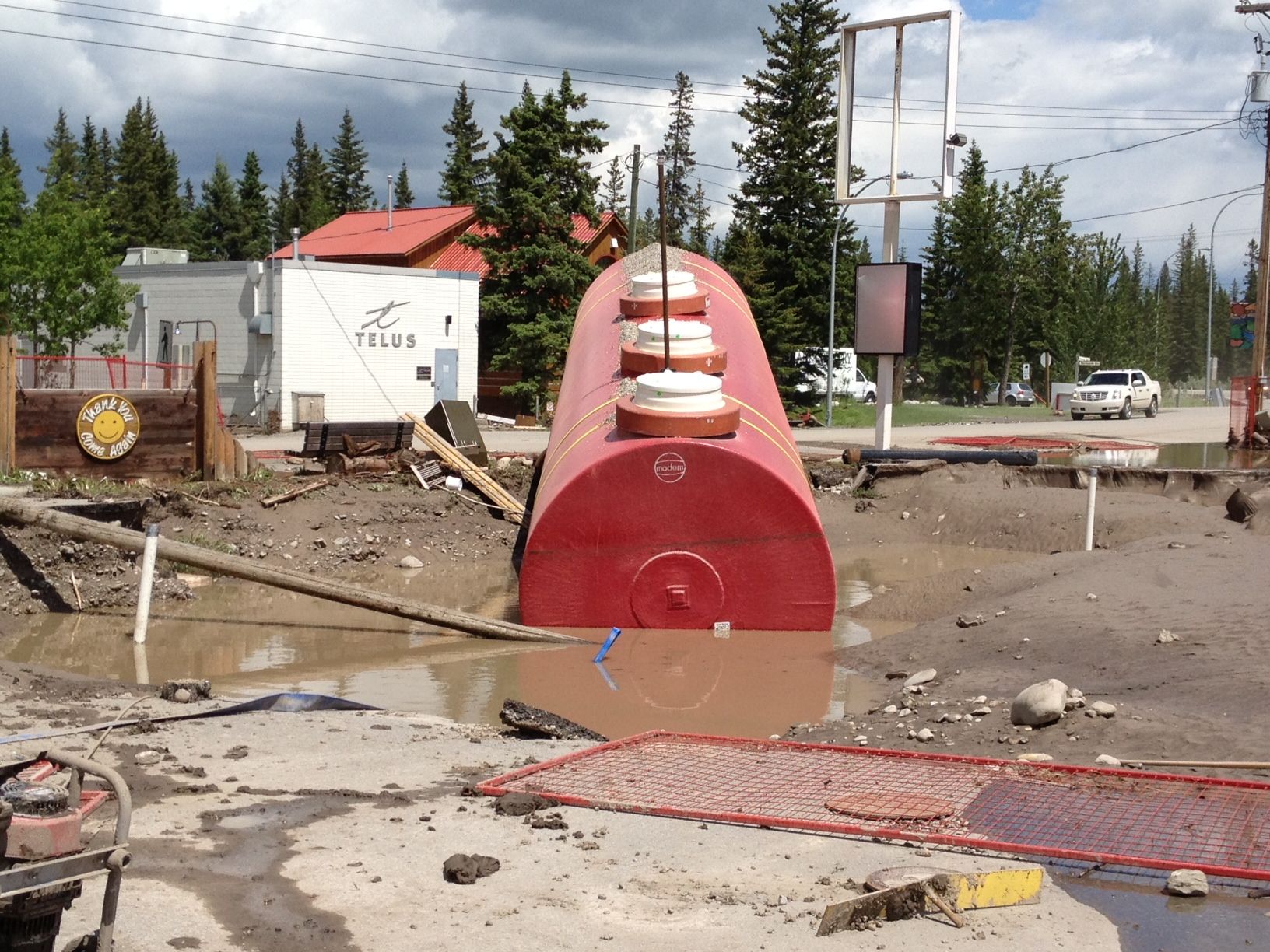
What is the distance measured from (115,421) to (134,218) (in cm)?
6445

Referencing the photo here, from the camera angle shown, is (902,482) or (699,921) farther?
Answer: (902,482)

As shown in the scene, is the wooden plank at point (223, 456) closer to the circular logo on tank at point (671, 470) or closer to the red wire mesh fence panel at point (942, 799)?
the circular logo on tank at point (671, 470)

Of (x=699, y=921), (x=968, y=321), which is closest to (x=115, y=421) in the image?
(x=699, y=921)

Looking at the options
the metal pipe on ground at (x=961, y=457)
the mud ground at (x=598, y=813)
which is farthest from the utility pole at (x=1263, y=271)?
the mud ground at (x=598, y=813)

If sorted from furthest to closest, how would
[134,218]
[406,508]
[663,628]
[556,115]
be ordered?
[134,218], [556,115], [406,508], [663,628]

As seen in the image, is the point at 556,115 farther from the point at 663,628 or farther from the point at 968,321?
the point at 968,321

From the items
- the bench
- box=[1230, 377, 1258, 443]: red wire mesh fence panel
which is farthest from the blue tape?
box=[1230, 377, 1258, 443]: red wire mesh fence panel

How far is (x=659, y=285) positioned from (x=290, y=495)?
5.59 meters

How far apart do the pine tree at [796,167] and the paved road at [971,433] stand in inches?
335

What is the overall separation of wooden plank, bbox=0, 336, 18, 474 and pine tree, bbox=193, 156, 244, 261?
65196 millimetres

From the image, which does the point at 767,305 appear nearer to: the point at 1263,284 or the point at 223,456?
the point at 1263,284

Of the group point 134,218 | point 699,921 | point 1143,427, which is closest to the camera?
point 699,921

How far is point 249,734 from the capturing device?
820 centimetres

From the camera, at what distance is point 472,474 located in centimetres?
2069
